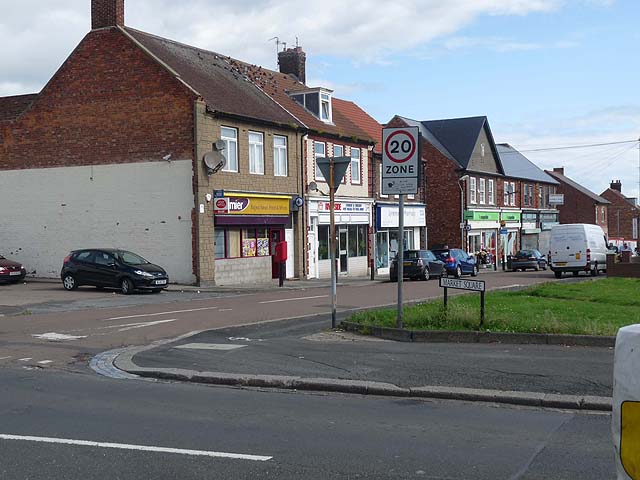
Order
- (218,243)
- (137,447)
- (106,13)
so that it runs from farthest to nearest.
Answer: (106,13)
(218,243)
(137,447)

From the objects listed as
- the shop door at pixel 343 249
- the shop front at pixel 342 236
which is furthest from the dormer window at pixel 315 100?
the shop door at pixel 343 249

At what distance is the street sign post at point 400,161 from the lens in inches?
516

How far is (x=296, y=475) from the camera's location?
6.05m

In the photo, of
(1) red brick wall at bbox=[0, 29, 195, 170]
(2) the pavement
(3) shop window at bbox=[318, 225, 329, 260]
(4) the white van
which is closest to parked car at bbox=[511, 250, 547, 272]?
(4) the white van

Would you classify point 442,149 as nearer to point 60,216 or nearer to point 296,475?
point 60,216

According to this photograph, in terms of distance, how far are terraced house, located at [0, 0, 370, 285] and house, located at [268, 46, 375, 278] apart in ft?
4.07

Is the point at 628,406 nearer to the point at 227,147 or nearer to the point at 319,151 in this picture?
the point at 227,147

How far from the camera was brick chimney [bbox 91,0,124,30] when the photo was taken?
3188 cm

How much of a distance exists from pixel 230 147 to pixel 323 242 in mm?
8979

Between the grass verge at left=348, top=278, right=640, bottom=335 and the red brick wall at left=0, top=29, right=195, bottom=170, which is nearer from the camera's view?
the grass verge at left=348, top=278, right=640, bottom=335

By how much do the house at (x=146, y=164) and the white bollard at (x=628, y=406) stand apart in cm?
2721

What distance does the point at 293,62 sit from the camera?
4553cm

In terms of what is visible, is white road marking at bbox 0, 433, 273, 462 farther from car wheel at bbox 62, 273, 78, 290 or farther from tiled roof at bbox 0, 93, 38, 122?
tiled roof at bbox 0, 93, 38, 122

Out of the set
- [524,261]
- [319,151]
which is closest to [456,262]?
[319,151]
